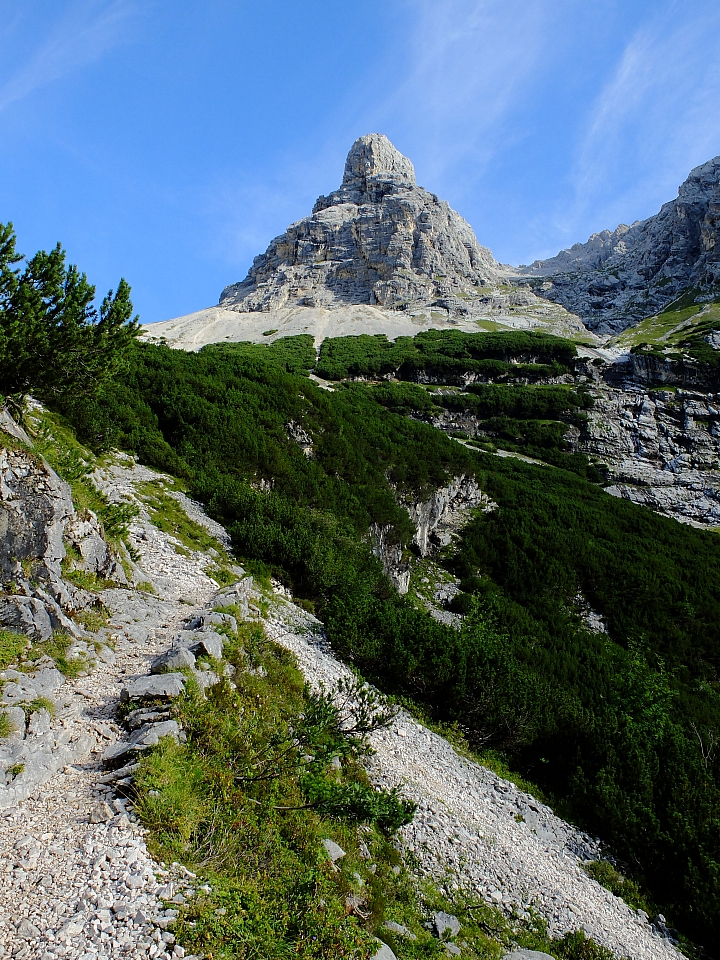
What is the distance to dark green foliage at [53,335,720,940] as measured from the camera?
488 inches

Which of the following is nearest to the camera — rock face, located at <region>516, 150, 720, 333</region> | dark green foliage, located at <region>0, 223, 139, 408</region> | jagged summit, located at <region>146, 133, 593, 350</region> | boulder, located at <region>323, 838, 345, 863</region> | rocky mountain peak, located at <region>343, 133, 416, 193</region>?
boulder, located at <region>323, 838, 345, 863</region>

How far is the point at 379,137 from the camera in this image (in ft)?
505

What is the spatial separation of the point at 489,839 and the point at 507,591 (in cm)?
1958

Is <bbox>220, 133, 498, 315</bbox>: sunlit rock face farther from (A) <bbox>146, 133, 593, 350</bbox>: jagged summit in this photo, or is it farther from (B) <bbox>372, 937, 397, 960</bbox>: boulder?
(B) <bbox>372, 937, 397, 960</bbox>: boulder

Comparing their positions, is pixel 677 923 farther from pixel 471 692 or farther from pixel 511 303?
pixel 511 303

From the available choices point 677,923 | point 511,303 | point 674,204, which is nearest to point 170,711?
point 677,923

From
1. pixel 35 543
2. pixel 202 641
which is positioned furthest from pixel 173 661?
pixel 35 543

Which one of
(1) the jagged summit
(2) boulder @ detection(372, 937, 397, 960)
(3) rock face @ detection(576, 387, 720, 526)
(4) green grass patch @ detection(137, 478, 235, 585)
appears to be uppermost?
(1) the jagged summit

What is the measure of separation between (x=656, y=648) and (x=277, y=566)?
817 inches

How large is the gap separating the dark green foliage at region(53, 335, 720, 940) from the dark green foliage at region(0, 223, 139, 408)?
18.5ft

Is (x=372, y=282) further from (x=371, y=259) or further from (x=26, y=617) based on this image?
(x=26, y=617)

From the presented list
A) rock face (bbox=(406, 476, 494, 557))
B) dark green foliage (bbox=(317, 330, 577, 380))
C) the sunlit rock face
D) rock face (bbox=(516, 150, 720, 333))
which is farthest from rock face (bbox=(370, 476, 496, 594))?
rock face (bbox=(516, 150, 720, 333))

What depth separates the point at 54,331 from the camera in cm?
1073

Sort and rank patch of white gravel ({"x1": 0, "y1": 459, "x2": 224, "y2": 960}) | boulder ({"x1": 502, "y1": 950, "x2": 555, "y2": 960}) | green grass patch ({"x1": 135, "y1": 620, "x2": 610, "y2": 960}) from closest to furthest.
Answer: patch of white gravel ({"x1": 0, "y1": 459, "x2": 224, "y2": 960})
green grass patch ({"x1": 135, "y1": 620, "x2": 610, "y2": 960})
boulder ({"x1": 502, "y1": 950, "x2": 555, "y2": 960})
